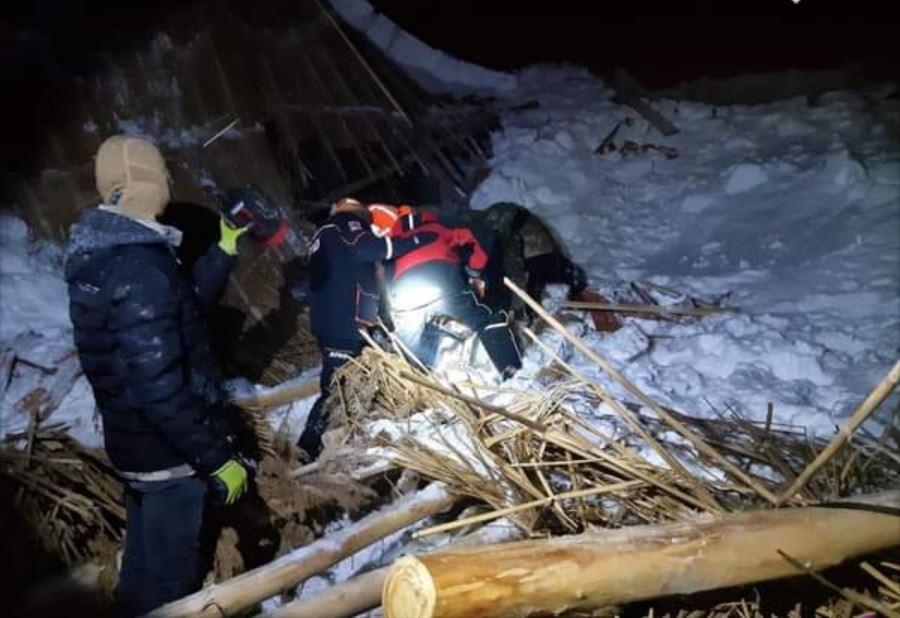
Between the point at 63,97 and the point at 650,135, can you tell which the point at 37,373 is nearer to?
the point at 63,97

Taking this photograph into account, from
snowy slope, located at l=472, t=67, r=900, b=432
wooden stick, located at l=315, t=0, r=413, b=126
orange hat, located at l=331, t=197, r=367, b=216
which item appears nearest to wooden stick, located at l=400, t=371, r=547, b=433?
orange hat, located at l=331, t=197, r=367, b=216

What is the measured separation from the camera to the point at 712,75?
27.9ft

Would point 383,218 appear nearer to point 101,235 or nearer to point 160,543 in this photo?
point 101,235

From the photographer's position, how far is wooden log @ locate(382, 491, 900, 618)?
2.23m

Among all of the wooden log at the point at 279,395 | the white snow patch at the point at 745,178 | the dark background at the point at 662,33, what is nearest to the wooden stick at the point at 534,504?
the wooden log at the point at 279,395

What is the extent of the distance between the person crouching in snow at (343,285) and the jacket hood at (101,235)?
4.50ft

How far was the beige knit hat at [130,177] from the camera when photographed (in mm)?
2955

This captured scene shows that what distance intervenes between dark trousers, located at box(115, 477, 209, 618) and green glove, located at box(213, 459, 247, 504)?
9cm

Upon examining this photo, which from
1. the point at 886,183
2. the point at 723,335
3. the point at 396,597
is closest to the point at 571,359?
the point at 723,335

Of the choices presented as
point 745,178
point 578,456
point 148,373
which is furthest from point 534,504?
point 745,178

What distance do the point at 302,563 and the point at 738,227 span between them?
16.8ft

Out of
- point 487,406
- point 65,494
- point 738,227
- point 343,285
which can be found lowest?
point 65,494

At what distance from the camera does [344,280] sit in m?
4.16

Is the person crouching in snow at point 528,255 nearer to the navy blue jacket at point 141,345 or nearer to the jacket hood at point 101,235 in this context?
the navy blue jacket at point 141,345
